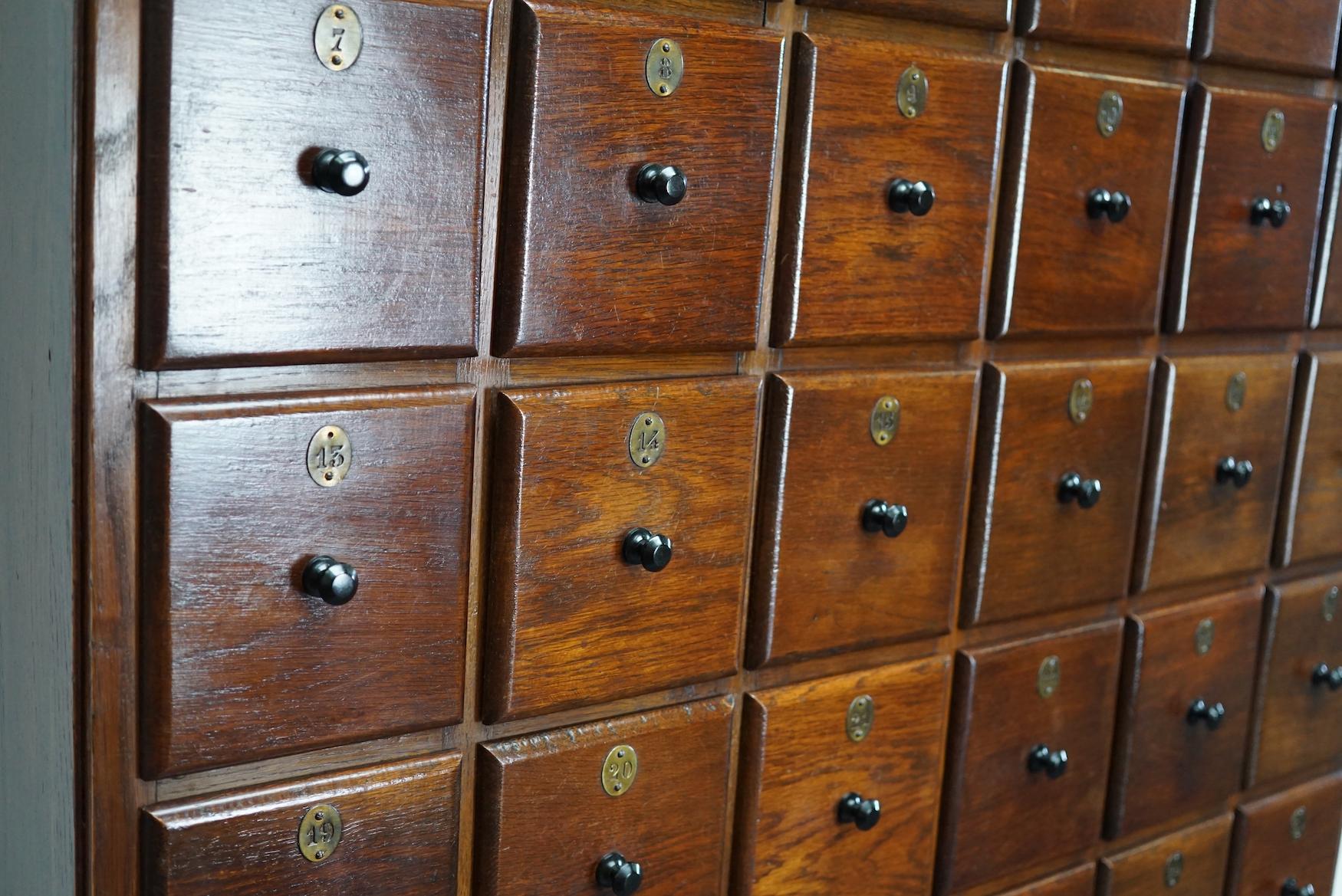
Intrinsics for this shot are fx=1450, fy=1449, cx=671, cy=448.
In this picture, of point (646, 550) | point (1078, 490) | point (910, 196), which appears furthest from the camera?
point (1078, 490)

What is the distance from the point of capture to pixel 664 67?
104 cm

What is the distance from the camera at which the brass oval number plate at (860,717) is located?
1296 millimetres

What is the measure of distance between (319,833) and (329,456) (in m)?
0.26

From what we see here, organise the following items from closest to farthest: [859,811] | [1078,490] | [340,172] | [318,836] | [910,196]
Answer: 1. [340,172]
2. [318,836]
3. [910,196]
4. [859,811]
5. [1078,490]

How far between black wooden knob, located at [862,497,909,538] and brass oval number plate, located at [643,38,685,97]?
405 mm

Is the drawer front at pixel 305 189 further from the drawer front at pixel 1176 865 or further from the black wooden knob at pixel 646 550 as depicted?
the drawer front at pixel 1176 865

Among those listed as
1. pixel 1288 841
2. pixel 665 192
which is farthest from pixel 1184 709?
pixel 665 192

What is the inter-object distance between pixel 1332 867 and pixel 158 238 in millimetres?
1719

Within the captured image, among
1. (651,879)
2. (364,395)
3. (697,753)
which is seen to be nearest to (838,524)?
(697,753)

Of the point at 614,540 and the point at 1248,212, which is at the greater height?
the point at 1248,212

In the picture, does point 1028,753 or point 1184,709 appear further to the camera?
point 1184,709

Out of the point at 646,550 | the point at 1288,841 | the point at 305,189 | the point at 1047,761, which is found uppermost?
the point at 305,189

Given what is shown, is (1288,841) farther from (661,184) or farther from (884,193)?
(661,184)

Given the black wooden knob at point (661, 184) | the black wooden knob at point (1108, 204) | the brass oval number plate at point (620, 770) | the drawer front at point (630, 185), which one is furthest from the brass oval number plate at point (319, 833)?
the black wooden knob at point (1108, 204)
